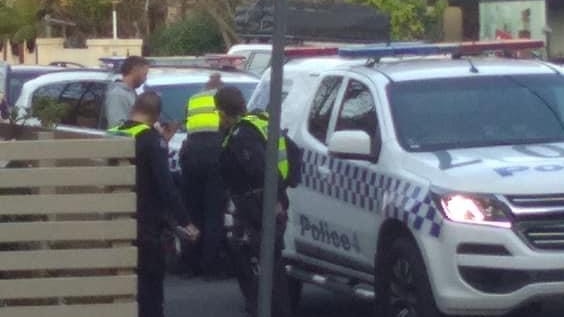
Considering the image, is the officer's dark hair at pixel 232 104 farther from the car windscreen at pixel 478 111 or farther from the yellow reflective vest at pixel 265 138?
the car windscreen at pixel 478 111

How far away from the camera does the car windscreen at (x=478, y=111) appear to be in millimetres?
10414

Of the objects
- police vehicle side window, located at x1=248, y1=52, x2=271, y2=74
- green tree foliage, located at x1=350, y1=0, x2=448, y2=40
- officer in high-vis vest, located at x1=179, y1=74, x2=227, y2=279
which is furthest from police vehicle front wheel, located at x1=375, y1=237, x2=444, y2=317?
green tree foliage, located at x1=350, y1=0, x2=448, y2=40

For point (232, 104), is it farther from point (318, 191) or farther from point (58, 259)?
point (58, 259)

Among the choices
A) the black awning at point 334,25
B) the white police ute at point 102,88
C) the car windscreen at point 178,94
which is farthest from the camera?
the black awning at point 334,25

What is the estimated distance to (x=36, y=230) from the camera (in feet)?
26.6

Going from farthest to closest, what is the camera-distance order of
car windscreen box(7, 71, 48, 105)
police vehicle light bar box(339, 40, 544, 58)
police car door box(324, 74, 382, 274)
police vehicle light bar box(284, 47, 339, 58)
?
1. car windscreen box(7, 71, 48, 105)
2. police vehicle light bar box(284, 47, 339, 58)
3. police vehicle light bar box(339, 40, 544, 58)
4. police car door box(324, 74, 382, 274)

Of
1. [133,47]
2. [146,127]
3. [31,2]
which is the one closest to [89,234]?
[146,127]

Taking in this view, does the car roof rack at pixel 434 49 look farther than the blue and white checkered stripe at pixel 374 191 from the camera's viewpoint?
Yes

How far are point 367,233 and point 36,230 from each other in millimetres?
2926

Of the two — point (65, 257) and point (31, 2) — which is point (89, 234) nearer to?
point (65, 257)

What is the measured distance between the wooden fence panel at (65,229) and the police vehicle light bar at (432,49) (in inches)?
126

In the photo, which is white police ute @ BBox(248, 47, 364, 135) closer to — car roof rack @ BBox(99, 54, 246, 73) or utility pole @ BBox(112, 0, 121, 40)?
car roof rack @ BBox(99, 54, 246, 73)

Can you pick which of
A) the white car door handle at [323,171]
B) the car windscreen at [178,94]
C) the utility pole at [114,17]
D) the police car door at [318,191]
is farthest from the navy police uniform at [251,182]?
the utility pole at [114,17]

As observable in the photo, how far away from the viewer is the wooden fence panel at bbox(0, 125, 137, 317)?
8.10 metres
